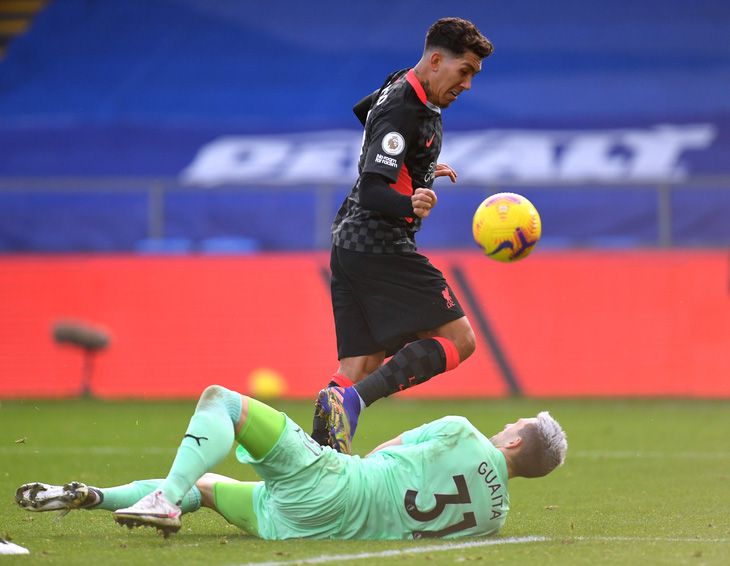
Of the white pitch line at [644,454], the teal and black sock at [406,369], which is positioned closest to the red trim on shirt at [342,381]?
the teal and black sock at [406,369]

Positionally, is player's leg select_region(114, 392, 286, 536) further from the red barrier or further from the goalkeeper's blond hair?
the red barrier

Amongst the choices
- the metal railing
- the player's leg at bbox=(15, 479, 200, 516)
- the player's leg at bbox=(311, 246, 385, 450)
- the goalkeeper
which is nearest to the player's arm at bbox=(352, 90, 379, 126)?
the player's leg at bbox=(311, 246, 385, 450)

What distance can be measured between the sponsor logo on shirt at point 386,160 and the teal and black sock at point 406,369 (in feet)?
2.87

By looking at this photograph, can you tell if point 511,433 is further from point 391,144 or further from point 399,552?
point 391,144

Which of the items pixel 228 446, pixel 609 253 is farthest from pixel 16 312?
pixel 228 446

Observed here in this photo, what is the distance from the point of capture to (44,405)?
11.5 metres

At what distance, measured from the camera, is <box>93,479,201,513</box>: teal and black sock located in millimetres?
4238

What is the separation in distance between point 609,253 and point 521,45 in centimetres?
784

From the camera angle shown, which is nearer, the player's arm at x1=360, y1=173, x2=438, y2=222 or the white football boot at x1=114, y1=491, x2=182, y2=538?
the white football boot at x1=114, y1=491, x2=182, y2=538

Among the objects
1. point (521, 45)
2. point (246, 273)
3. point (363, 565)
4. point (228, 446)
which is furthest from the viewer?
point (521, 45)

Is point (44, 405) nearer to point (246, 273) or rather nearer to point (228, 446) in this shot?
point (246, 273)

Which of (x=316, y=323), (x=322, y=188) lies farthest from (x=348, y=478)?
(x=322, y=188)

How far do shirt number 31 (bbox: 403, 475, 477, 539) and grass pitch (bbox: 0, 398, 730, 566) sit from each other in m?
0.07

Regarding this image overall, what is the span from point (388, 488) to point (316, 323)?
26.1 ft
